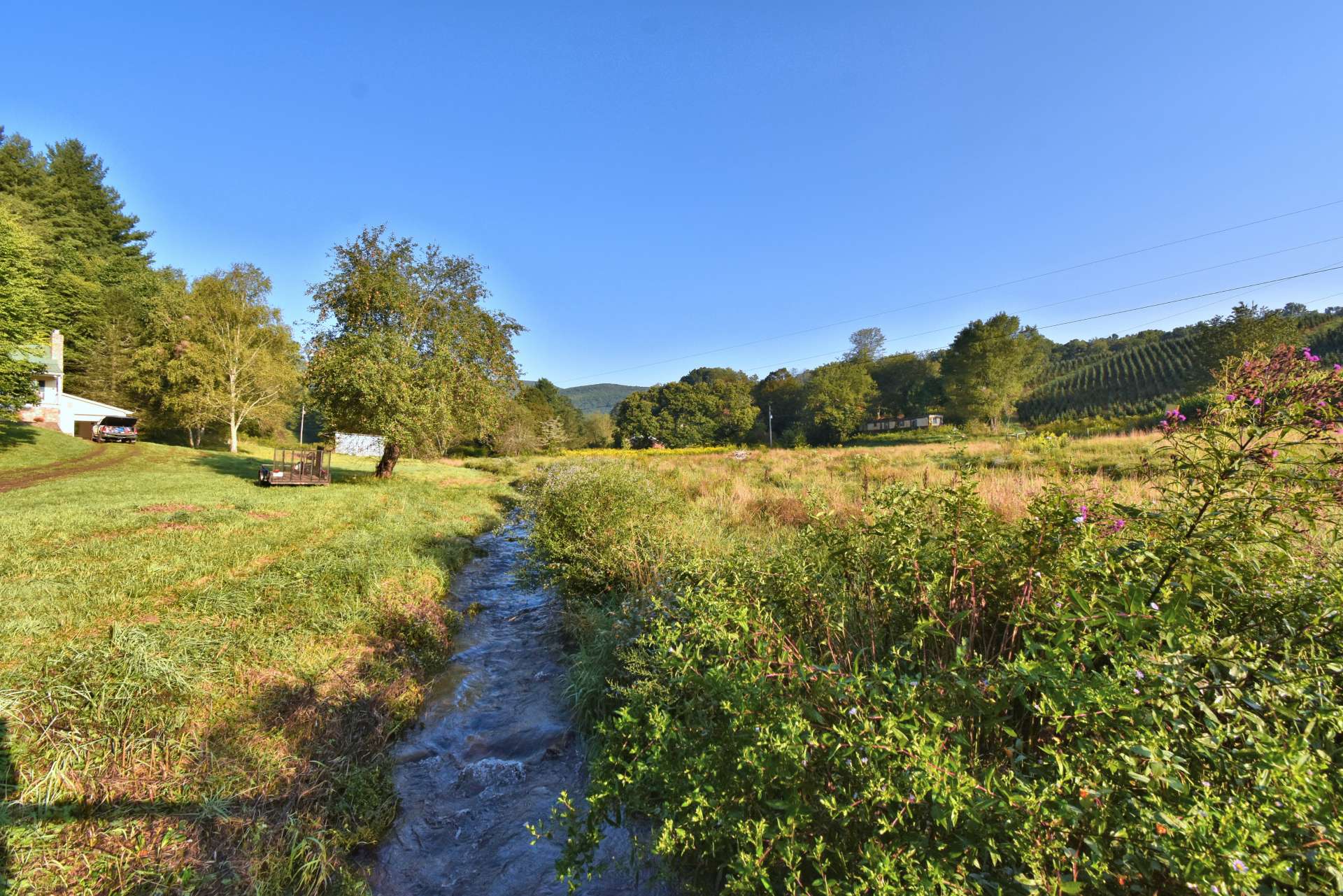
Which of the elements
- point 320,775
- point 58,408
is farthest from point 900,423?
point 58,408

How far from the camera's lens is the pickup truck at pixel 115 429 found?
29469 millimetres

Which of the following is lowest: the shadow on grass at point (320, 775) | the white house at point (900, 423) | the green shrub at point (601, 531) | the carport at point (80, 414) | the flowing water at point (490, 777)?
the flowing water at point (490, 777)

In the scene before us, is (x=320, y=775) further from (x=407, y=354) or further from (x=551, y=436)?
(x=551, y=436)

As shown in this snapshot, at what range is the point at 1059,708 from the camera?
172 cm

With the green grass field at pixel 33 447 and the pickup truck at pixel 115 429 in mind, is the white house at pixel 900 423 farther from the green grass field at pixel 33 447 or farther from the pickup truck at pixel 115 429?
the pickup truck at pixel 115 429

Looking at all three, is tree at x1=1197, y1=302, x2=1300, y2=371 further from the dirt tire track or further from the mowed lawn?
the dirt tire track

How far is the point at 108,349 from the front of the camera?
36.1 meters

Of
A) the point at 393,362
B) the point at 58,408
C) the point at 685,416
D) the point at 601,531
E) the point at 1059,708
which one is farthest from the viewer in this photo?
the point at 685,416

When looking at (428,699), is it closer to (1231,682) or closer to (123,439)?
(1231,682)

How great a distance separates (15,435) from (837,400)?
61547 millimetres

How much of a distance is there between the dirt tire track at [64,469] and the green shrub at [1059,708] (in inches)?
853

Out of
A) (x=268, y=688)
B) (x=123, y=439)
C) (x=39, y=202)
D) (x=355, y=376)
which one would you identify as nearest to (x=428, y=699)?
(x=268, y=688)

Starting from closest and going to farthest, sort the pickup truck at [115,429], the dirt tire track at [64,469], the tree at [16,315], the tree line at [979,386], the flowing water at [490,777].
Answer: the flowing water at [490,777] → the dirt tire track at [64,469] → the tree at [16,315] → the pickup truck at [115,429] → the tree line at [979,386]

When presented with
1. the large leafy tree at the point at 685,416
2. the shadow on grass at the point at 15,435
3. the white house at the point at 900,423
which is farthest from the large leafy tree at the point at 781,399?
the shadow on grass at the point at 15,435
